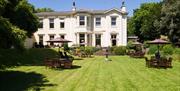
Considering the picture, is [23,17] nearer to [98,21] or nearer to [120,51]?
[120,51]

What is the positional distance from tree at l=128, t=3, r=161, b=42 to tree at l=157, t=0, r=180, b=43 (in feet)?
55.7

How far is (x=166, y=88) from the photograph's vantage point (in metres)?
17.5

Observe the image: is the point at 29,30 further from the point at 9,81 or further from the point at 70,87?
the point at 70,87

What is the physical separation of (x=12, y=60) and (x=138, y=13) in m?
63.0

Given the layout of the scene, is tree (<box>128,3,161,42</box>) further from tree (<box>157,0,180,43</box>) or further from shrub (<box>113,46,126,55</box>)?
shrub (<box>113,46,126,55</box>)

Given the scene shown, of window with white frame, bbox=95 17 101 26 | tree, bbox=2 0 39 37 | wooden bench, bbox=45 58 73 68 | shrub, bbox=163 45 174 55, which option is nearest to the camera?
wooden bench, bbox=45 58 73 68

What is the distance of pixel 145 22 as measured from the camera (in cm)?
8356

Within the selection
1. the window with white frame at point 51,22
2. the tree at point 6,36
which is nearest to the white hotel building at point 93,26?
the window with white frame at point 51,22

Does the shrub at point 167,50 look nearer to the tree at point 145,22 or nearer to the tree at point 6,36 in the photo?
the tree at point 145,22

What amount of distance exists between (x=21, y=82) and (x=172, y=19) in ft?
132

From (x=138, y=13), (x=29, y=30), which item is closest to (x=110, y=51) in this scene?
(x=29, y=30)

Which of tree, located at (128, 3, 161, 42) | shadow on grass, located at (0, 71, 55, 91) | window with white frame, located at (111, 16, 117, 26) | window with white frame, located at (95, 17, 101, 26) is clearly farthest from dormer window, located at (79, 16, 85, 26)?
shadow on grass, located at (0, 71, 55, 91)

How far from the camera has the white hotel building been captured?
67.4 metres

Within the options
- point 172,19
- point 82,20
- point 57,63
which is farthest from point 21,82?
point 82,20
